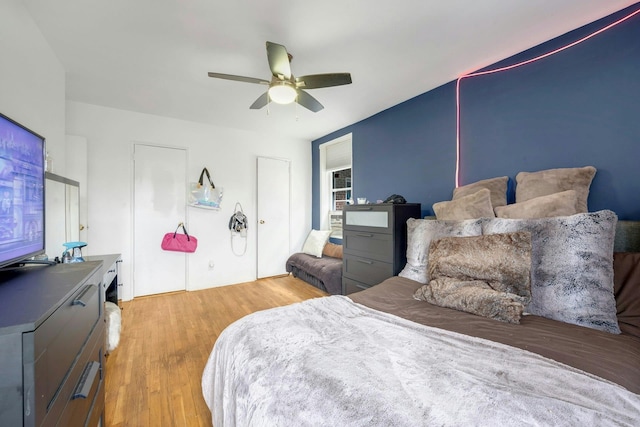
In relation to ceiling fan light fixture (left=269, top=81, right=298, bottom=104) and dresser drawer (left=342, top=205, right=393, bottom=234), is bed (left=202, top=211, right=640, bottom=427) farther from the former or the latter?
ceiling fan light fixture (left=269, top=81, right=298, bottom=104)

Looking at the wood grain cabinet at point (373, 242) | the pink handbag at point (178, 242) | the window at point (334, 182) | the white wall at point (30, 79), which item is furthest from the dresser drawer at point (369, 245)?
the white wall at point (30, 79)

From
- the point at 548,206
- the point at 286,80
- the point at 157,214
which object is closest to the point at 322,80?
Result: the point at 286,80

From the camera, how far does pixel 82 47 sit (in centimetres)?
209

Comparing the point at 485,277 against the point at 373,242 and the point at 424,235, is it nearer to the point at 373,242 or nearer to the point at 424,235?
the point at 424,235

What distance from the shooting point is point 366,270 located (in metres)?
2.88

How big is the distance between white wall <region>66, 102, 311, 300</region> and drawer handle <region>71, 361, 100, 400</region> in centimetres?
272

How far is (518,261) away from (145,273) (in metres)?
4.06

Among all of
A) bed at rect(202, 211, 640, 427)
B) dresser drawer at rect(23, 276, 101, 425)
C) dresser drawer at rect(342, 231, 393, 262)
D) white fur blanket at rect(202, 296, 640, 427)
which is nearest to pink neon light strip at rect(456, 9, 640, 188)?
dresser drawer at rect(342, 231, 393, 262)

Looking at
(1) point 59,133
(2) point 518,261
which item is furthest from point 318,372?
(1) point 59,133

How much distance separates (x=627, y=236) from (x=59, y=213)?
4.15 m

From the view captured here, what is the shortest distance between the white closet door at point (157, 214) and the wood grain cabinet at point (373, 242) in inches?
94.0

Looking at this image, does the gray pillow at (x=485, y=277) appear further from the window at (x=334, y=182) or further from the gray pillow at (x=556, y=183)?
the window at (x=334, y=182)

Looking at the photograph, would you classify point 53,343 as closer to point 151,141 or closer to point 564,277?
point 564,277

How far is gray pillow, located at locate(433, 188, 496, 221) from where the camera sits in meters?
2.09
